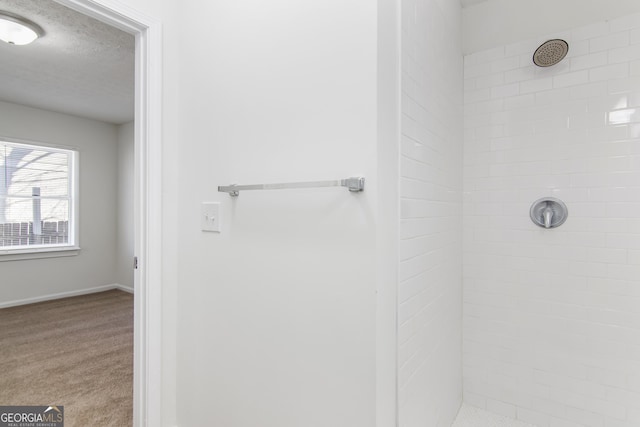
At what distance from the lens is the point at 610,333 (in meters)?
1.71

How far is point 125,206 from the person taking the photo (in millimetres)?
5066

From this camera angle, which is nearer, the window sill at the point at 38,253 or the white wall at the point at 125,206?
the window sill at the point at 38,253

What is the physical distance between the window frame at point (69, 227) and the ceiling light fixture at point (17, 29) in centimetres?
239

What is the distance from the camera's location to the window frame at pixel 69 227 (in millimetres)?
4281

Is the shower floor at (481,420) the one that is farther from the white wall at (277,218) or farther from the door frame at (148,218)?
the door frame at (148,218)

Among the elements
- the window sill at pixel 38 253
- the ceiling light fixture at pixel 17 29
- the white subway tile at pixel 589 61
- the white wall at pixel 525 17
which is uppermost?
the ceiling light fixture at pixel 17 29

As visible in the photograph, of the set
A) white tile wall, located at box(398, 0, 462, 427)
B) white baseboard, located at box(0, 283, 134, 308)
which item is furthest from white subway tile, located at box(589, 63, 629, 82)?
white baseboard, located at box(0, 283, 134, 308)

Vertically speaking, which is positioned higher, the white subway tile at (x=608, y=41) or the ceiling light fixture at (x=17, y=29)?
the ceiling light fixture at (x=17, y=29)

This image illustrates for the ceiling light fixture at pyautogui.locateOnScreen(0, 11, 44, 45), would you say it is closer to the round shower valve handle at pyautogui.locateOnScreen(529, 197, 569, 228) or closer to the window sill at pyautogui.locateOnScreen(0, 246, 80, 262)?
the window sill at pyautogui.locateOnScreen(0, 246, 80, 262)

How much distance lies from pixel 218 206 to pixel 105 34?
1994 millimetres

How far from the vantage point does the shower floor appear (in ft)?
6.18

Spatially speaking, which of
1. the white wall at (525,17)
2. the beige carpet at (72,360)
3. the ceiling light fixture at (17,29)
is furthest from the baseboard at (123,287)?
the white wall at (525,17)

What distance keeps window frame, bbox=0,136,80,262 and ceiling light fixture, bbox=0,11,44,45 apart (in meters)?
2.39

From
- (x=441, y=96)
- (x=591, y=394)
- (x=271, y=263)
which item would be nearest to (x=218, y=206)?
(x=271, y=263)
